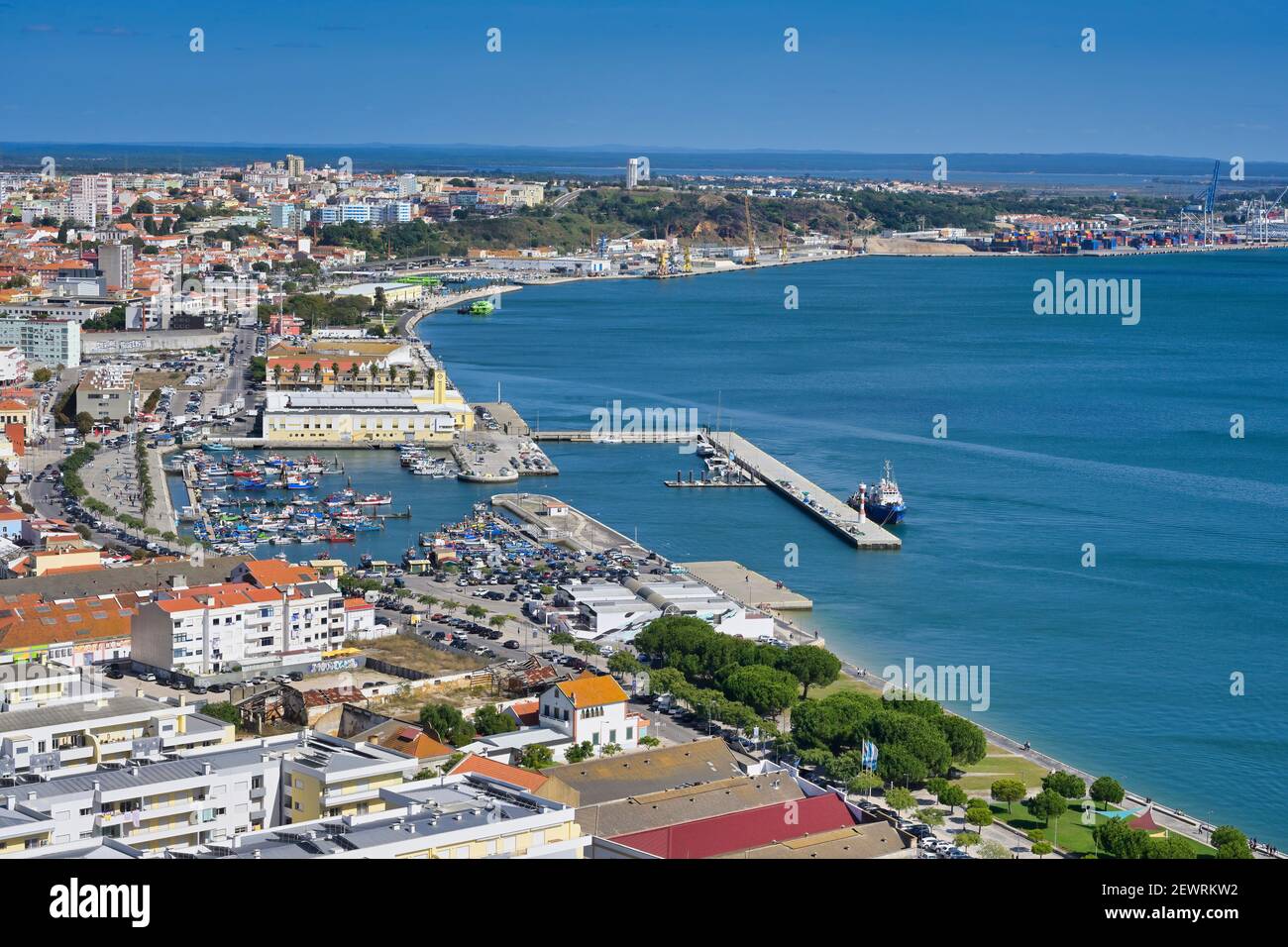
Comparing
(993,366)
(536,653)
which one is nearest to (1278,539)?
(536,653)

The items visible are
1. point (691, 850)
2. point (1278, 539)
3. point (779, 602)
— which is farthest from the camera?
point (1278, 539)

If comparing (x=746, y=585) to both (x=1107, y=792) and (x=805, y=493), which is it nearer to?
(x=805, y=493)

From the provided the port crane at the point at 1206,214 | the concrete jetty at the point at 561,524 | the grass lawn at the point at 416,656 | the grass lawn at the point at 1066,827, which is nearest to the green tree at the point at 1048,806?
the grass lawn at the point at 1066,827

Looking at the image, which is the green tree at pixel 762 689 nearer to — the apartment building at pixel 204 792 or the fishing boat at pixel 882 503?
the apartment building at pixel 204 792

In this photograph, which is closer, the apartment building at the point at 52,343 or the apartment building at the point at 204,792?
the apartment building at the point at 204,792

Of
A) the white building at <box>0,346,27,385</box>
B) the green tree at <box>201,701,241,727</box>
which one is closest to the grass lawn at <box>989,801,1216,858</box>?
the green tree at <box>201,701,241,727</box>
